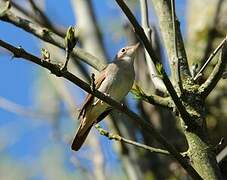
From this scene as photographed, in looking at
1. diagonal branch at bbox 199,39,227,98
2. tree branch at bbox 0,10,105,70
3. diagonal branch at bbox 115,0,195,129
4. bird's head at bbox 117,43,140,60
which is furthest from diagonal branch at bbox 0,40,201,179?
bird's head at bbox 117,43,140,60

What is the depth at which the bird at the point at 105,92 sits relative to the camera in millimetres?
3582

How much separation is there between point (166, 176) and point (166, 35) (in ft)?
8.22

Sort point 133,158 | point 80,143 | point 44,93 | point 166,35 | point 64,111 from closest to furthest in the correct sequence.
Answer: point 166,35 < point 80,143 < point 133,158 < point 64,111 < point 44,93

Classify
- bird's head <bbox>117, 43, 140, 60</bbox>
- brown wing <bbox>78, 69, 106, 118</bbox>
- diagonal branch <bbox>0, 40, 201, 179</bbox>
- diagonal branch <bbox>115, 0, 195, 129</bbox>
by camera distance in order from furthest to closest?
1. bird's head <bbox>117, 43, 140, 60</bbox>
2. brown wing <bbox>78, 69, 106, 118</bbox>
3. diagonal branch <bbox>115, 0, 195, 129</bbox>
4. diagonal branch <bbox>0, 40, 201, 179</bbox>

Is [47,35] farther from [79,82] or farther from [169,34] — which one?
[79,82]

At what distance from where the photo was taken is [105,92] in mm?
3801

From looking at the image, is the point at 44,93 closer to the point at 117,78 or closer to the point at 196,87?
the point at 117,78

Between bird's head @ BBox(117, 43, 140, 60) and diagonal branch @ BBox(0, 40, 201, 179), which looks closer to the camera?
diagonal branch @ BBox(0, 40, 201, 179)

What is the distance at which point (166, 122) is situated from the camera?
5289mm

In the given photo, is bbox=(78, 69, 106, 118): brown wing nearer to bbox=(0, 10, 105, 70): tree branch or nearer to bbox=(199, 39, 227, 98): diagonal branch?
bbox=(0, 10, 105, 70): tree branch

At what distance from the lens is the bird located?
3582mm

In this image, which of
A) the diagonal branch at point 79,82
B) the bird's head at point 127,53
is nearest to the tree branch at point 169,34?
the diagonal branch at point 79,82

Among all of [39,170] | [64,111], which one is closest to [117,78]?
[64,111]

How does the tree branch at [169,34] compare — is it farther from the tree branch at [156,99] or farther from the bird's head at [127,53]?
the bird's head at [127,53]
